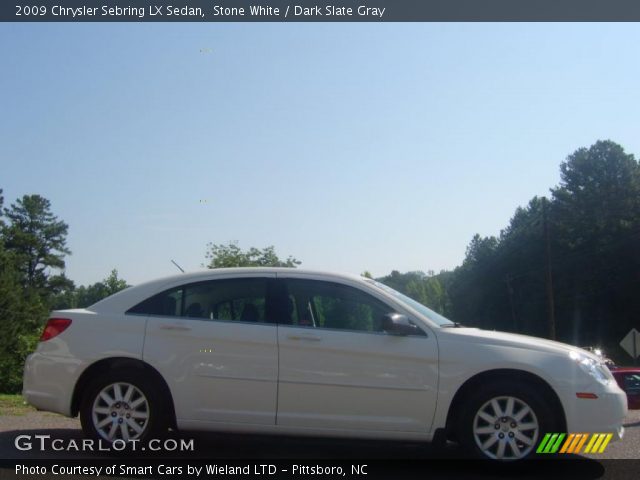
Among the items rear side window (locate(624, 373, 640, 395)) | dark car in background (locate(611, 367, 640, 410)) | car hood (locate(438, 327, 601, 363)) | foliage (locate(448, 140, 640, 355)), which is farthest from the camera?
foliage (locate(448, 140, 640, 355))

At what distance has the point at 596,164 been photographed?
67750 mm

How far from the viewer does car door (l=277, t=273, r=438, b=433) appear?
6.24 metres

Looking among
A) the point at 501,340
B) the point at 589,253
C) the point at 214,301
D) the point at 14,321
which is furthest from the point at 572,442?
the point at 589,253

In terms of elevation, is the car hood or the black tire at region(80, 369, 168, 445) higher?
the car hood

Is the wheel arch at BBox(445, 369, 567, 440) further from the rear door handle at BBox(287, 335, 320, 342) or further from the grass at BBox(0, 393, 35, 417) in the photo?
the grass at BBox(0, 393, 35, 417)

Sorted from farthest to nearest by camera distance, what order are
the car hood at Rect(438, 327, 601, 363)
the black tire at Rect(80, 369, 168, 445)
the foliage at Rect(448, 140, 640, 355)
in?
the foliage at Rect(448, 140, 640, 355)
the black tire at Rect(80, 369, 168, 445)
the car hood at Rect(438, 327, 601, 363)

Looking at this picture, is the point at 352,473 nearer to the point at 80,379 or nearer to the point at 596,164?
the point at 80,379

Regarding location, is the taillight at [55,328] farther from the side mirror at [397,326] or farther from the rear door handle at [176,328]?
the side mirror at [397,326]

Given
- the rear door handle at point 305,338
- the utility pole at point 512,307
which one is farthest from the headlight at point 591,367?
the utility pole at point 512,307

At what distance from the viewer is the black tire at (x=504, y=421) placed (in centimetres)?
608

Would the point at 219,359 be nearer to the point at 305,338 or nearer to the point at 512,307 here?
the point at 305,338

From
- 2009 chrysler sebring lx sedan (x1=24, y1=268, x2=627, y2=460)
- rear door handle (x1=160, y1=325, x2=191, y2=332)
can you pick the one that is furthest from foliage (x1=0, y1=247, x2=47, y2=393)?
rear door handle (x1=160, y1=325, x2=191, y2=332)

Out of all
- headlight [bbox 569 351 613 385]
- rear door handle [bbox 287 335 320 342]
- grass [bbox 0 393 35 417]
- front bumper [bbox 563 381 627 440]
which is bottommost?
grass [bbox 0 393 35 417]

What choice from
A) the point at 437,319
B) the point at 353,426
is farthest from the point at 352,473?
the point at 437,319
